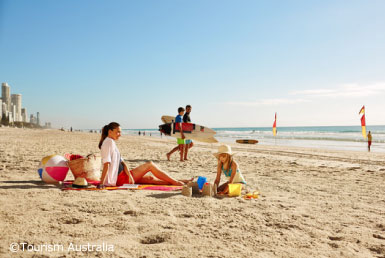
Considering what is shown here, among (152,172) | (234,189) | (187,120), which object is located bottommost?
(234,189)

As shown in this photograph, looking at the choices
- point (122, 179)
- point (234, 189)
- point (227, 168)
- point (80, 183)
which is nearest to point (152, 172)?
point (122, 179)

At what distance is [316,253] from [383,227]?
4.37 feet

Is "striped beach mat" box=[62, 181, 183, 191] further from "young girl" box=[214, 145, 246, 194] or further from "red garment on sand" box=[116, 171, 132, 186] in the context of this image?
"young girl" box=[214, 145, 246, 194]

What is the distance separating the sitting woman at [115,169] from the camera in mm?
4500

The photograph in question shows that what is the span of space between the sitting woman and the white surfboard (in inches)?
158

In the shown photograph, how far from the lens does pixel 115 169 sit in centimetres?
479

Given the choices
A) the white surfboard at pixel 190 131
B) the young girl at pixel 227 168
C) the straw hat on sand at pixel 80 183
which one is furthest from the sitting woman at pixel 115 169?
the white surfboard at pixel 190 131

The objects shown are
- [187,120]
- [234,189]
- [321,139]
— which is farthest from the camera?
[321,139]

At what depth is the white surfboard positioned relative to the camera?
369 inches

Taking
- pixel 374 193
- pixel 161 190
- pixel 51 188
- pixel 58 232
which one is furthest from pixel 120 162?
Result: pixel 374 193

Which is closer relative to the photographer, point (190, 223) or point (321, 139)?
point (190, 223)

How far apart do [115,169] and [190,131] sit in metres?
5.05

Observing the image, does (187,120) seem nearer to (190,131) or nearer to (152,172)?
(190,131)

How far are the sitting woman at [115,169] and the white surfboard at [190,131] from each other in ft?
13.1
